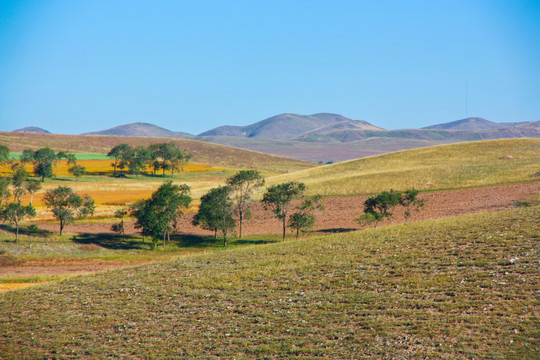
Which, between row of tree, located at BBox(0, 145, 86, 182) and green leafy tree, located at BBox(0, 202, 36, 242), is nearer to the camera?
green leafy tree, located at BBox(0, 202, 36, 242)

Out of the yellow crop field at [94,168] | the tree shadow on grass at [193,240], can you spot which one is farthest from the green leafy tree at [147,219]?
the yellow crop field at [94,168]

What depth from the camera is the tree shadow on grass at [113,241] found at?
56.0 metres

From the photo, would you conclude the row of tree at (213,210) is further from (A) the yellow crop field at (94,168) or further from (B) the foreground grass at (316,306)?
(A) the yellow crop field at (94,168)

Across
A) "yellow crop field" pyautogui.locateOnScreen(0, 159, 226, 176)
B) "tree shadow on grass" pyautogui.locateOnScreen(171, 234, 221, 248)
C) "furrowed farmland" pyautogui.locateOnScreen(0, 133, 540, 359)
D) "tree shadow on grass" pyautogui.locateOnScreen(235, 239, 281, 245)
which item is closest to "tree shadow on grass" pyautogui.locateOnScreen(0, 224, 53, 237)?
"furrowed farmland" pyautogui.locateOnScreen(0, 133, 540, 359)

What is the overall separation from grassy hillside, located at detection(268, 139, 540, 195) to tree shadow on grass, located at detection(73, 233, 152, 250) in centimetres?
3685

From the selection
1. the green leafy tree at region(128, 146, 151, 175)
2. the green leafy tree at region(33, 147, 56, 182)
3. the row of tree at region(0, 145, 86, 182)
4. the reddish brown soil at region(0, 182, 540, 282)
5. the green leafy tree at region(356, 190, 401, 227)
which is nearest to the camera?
the green leafy tree at region(356, 190, 401, 227)

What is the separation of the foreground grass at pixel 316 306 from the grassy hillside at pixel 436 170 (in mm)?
49948

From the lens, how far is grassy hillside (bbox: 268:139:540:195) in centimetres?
7975

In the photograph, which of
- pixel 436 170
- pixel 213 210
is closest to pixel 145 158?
pixel 213 210

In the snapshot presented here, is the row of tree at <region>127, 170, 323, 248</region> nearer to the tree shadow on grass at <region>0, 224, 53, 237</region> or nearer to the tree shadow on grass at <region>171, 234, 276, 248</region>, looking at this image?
the tree shadow on grass at <region>171, 234, 276, 248</region>

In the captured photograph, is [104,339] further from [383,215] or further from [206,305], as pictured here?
[383,215]

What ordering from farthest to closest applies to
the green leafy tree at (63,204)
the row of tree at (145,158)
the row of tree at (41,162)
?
the row of tree at (145,158), the row of tree at (41,162), the green leafy tree at (63,204)

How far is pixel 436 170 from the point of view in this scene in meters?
90.6

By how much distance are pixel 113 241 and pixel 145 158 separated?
93640mm
